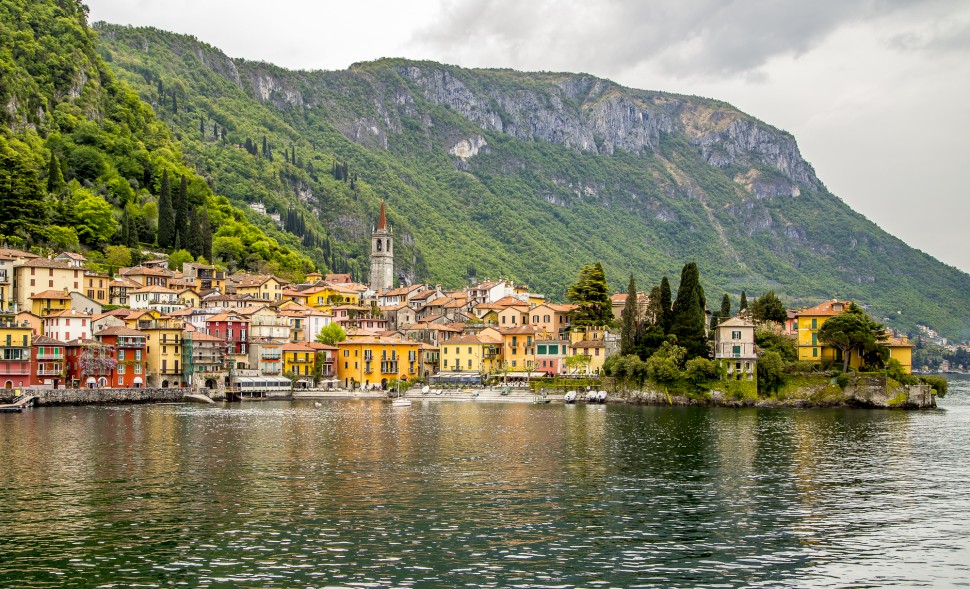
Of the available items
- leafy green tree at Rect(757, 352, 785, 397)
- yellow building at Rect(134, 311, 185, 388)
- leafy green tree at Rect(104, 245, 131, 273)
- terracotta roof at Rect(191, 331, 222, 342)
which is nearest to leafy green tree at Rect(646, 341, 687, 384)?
leafy green tree at Rect(757, 352, 785, 397)

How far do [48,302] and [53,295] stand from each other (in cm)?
91

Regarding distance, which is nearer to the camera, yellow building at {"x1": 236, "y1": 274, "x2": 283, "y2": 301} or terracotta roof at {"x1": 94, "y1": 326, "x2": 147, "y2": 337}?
terracotta roof at {"x1": 94, "y1": 326, "x2": 147, "y2": 337}

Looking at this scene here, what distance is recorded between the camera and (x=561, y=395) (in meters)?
97.9

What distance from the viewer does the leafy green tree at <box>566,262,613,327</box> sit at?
111625mm

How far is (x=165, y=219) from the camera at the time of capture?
136000 mm

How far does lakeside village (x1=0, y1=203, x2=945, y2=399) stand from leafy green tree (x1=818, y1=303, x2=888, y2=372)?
174mm

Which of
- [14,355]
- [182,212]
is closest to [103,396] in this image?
[14,355]

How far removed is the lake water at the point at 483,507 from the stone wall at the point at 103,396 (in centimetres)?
2520

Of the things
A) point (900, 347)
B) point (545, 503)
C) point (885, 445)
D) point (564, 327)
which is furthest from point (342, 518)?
point (564, 327)

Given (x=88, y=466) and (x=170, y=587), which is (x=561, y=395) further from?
(x=170, y=587)

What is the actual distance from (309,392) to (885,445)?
6639 centimetres

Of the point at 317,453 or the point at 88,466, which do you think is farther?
the point at 317,453

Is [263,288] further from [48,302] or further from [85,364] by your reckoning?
[85,364]

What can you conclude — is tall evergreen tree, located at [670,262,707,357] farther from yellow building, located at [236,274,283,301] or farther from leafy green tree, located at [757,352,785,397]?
yellow building, located at [236,274,283,301]
